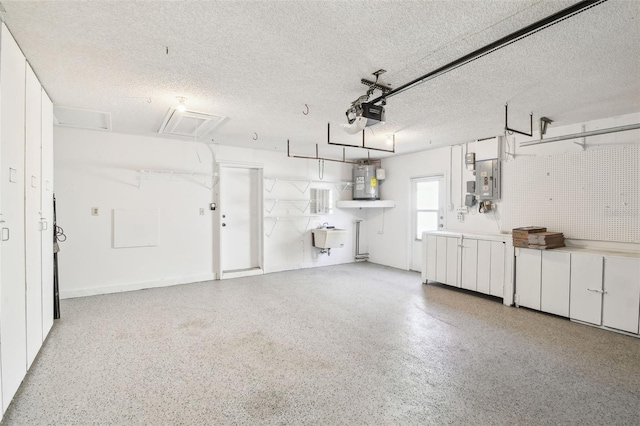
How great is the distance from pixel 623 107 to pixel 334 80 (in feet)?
10.8

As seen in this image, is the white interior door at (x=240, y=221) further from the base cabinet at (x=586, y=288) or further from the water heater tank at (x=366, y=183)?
the base cabinet at (x=586, y=288)

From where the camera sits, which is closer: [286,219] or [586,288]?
[586,288]

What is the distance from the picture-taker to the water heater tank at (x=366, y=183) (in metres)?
6.86

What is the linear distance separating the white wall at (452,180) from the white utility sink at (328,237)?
1.09m

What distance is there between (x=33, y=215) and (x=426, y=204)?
231 inches

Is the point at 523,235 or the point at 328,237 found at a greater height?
the point at 523,235

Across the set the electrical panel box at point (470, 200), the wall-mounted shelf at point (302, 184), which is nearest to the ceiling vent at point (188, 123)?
the wall-mounted shelf at point (302, 184)

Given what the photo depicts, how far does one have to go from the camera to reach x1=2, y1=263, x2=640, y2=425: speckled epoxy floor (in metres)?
2.07

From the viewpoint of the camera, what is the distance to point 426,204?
634cm

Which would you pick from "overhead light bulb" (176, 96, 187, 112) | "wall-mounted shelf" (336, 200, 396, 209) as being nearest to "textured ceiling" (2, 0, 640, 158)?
"overhead light bulb" (176, 96, 187, 112)

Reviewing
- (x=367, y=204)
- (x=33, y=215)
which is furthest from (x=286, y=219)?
(x=33, y=215)

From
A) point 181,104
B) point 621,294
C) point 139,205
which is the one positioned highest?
point 181,104

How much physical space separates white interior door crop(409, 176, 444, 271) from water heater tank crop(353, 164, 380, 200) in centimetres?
81

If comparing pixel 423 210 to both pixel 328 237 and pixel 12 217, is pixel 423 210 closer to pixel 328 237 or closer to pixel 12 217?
pixel 328 237
